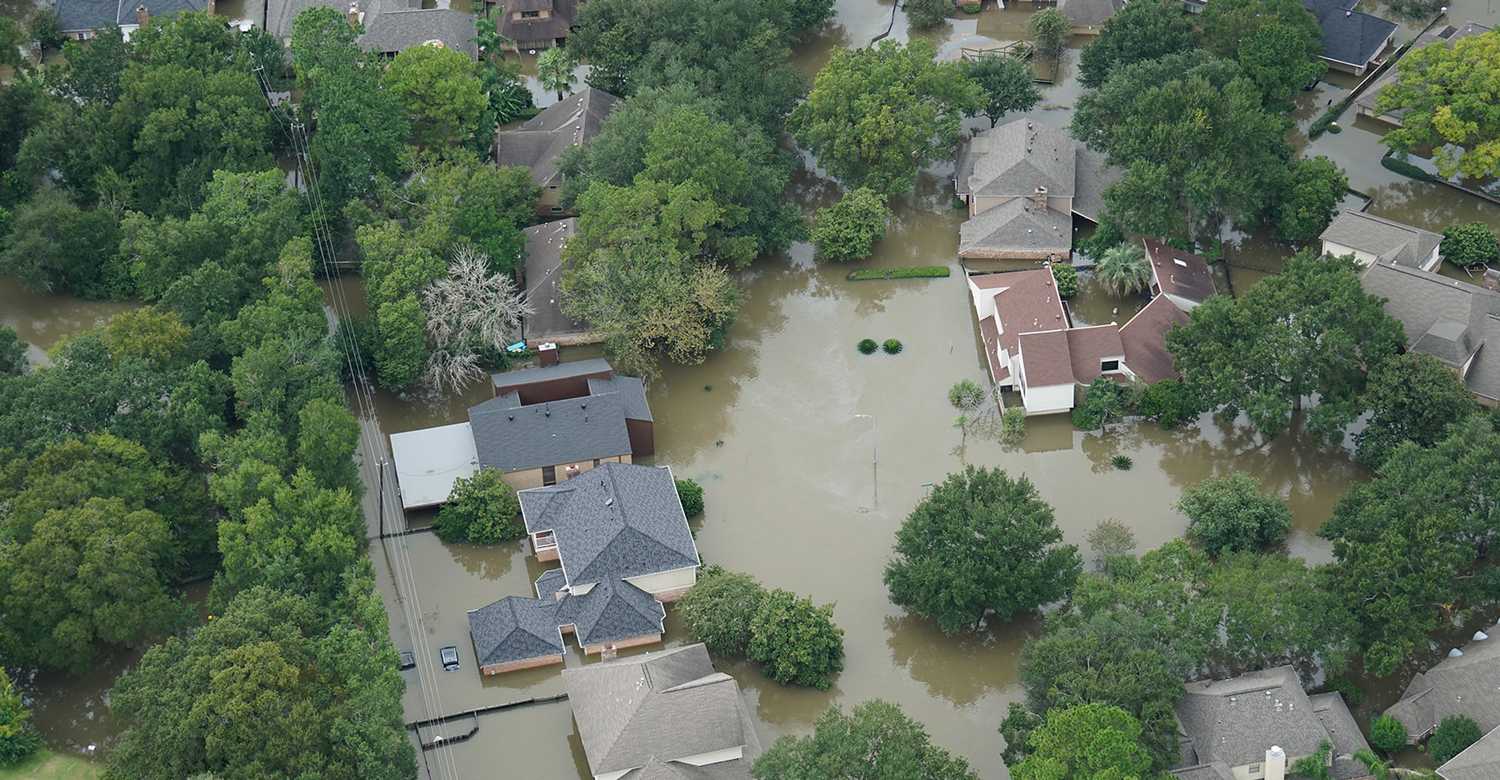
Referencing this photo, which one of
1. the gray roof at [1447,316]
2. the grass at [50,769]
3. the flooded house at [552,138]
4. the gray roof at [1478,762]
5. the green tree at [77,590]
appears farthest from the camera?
the flooded house at [552,138]

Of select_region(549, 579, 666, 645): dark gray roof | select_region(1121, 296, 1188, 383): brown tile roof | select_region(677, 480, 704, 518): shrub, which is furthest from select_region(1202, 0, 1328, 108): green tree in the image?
select_region(549, 579, 666, 645): dark gray roof

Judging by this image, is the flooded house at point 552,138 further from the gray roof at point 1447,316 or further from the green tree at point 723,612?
the gray roof at point 1447,316

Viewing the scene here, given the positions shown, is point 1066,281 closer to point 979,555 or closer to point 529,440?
point 979,555

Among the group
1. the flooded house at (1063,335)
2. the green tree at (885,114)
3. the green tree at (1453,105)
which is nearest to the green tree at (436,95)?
the green tree at (885,114)

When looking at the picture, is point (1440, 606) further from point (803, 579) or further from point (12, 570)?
point (12, 570)

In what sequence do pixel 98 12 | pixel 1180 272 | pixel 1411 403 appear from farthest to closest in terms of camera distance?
pixel 98 12 → pixel 1180 272 → pixel 1411 403

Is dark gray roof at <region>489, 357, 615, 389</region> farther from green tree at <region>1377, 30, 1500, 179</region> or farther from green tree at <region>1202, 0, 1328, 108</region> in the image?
green tree at <region>1377, 30, 1500, 179</region>

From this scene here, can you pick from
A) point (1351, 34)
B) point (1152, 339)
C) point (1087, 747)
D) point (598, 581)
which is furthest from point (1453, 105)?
point (598, 581)
